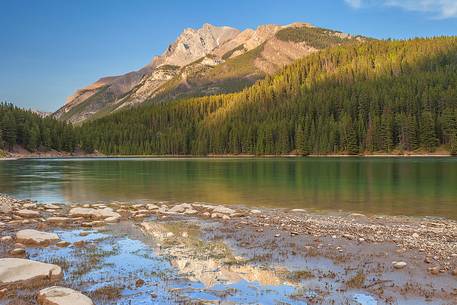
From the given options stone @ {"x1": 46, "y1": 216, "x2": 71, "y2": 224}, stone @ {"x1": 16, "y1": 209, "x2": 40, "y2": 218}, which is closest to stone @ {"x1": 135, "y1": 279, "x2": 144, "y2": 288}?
stone @ {"x1": 46, "y1": 216, "x2": 71, "y2": 224}

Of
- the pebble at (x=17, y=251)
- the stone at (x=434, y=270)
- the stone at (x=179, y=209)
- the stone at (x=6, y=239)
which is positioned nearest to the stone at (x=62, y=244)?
the pebble at (x=17, y=251)

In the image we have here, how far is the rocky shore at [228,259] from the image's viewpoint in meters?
11.3

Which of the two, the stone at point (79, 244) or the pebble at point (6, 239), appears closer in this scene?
the stone at point (79, 244)

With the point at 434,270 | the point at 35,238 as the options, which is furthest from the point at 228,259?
the point at 35,238

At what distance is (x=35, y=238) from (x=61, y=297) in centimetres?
879

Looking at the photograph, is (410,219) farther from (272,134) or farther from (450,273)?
(272,134)

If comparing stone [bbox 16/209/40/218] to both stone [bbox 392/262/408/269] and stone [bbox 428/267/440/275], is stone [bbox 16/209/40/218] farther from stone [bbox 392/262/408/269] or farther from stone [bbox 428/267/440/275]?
stone [bbox 428/267/440/275]

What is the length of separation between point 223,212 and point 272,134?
163006 millimetres

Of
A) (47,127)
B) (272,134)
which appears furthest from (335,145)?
(47,127)

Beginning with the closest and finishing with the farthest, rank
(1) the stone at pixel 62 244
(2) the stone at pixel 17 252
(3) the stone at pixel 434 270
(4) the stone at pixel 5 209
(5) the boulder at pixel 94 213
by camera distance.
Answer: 1. (3) the stone at pixel 434 270
2. (2) the stone at pixel 17 252
3. (1) the stone at pixel 62 244
4. (5) the boulder at pixel 94 213
5. (4) the stone at pixel 5 209

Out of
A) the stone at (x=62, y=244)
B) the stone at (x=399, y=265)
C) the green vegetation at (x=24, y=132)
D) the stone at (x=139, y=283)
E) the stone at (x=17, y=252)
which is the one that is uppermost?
the green vegetation at (x=24, y=132)

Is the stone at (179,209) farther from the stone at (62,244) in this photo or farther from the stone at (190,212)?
the stone at (62,244)

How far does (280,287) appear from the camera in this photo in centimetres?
1198

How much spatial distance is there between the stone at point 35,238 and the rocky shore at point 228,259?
2.2 inches
